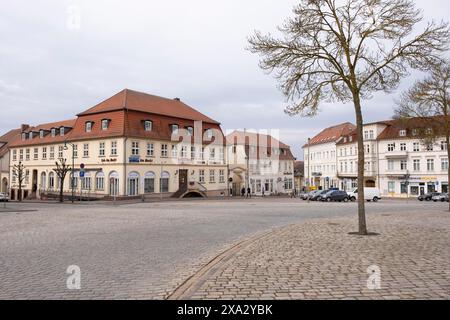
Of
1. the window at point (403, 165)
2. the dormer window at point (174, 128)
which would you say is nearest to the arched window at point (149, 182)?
the dormer window at point (174, 128)

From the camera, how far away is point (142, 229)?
1598 centimetres

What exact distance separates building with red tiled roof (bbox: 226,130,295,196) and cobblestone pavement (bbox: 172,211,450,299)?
5564 centimetres

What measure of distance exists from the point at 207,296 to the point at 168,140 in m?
45.4

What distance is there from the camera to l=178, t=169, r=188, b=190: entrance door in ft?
170

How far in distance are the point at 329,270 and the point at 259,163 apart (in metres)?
67.9

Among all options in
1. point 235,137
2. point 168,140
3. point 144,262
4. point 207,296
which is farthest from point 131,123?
point 207,296

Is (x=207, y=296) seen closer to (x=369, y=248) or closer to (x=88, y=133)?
(x=369, y=248)

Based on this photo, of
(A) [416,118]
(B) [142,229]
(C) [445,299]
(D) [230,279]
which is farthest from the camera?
(A) [416,118]

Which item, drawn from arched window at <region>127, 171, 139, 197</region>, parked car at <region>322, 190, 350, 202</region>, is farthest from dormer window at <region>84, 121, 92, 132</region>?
parked car at <region>322, 190, 350, 202</region>

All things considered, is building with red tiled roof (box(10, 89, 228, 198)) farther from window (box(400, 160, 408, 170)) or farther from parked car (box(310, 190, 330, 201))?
window (box(400, 160, 408, 170))

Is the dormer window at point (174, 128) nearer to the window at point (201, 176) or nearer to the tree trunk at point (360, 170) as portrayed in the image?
the window at point (201, 176)

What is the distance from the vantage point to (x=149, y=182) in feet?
158

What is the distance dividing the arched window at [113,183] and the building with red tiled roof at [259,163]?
24.9 metres

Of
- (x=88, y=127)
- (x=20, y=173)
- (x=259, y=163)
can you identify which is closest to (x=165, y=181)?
(x=88, y=127)
